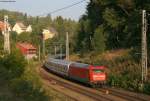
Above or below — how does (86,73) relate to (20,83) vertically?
below

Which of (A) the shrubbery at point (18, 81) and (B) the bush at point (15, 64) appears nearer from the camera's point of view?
(A) the shrubbery at point (18, 81)

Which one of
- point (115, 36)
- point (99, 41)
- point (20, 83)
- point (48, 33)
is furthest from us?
point (48, 33)

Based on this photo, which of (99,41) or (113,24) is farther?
(99,41)

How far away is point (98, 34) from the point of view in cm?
8325

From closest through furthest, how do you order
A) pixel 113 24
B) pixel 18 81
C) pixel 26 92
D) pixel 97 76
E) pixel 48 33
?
pixel 26 92, pixel 18 81, pixel 97 76, pixel 113 24, pixel 48 33

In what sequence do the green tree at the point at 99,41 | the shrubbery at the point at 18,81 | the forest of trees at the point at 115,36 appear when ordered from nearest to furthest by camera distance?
the shrubbery at the point at 18,81 < the forest of trees at the point at 115,36 < the green tree at the point at 99,41

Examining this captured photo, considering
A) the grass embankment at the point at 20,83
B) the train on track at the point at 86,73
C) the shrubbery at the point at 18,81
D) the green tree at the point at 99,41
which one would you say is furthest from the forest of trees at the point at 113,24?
the grass embankment at the point at 20,83

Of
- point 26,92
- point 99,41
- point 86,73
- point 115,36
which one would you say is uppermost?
point 115,36

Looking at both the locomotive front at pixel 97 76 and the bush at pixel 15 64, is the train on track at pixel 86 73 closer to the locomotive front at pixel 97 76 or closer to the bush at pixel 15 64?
the locomotive front at pixel 97 76

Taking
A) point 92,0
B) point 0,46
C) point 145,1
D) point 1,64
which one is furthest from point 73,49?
point 1,64

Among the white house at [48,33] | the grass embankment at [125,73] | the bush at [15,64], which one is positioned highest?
the white house at [48,33]

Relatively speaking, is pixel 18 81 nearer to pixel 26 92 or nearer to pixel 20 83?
pixel 20 83

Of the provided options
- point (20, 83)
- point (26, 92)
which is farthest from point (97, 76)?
point (26, 92)

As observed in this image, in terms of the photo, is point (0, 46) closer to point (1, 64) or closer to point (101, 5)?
point (1, 64)
